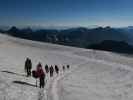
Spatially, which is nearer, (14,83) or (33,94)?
(33,94)

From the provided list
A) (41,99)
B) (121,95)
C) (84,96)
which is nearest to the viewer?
(41,99)

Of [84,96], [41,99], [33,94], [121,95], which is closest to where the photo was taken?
[41,99]

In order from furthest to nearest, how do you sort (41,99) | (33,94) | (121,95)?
(121,95)
(33,94)
(41,99)

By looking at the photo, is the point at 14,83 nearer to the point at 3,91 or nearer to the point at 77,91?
the point at 3,91

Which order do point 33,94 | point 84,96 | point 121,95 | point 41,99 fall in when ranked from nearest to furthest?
1. point 41,99
2. point 33,94
3. point 84,96
4. point 121,95

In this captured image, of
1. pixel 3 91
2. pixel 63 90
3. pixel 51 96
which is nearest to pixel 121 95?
pixel 63 90

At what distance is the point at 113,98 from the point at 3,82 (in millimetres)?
9205

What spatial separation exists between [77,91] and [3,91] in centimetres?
670

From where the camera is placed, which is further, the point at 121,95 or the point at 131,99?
the point at 121,95

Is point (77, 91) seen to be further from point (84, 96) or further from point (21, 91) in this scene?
point (21, 91)

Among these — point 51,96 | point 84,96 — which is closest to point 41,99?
point 51,96

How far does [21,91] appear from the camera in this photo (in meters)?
18.9

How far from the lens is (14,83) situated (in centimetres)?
2114

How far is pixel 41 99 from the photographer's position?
1722cm
